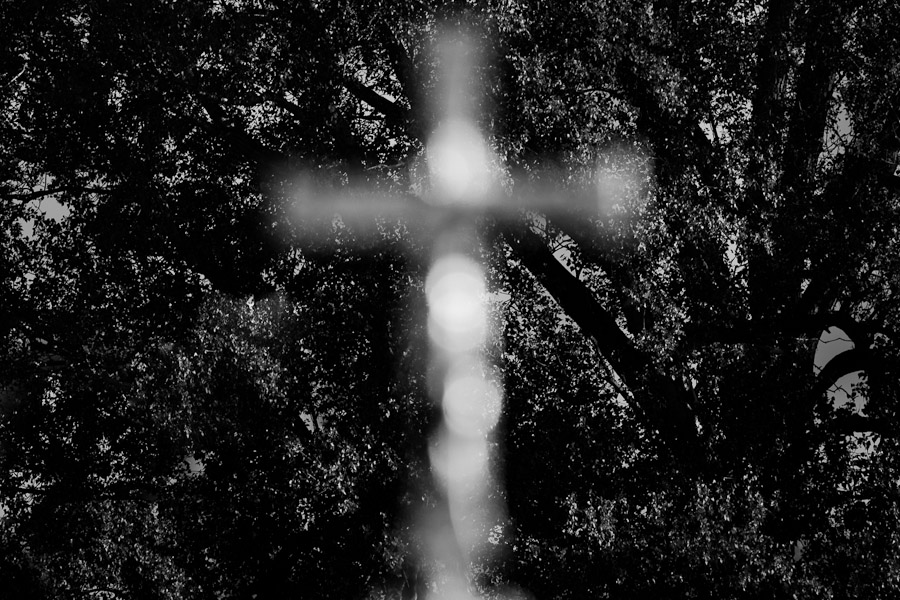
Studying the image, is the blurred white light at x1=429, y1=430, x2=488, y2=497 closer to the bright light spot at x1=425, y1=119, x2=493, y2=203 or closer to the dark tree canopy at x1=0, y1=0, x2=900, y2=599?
the dark tree canopy at x1=0, y1=0, x2=900, y2=599

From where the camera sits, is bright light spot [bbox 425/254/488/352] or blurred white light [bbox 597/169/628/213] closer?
bright light spot [bbox 425/254/488/352]

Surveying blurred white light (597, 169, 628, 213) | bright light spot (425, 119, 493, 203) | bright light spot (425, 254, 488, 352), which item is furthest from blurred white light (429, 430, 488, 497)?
blurred white light (597, 169, 628, 213)

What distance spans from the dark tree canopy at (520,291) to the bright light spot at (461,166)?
0.90ft

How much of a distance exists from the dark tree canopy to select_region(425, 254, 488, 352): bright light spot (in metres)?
0.23

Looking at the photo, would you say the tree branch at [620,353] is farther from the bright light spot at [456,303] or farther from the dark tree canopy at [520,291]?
the bright light spot at [456,303]

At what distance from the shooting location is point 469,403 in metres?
A: 12.0

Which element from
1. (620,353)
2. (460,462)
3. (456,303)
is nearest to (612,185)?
(620,353)

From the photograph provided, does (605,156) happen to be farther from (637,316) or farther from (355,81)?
(355,81)

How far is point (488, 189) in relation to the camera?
473 inches

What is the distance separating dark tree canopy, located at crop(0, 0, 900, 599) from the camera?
12.0m

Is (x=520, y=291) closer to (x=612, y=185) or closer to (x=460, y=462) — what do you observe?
(x=612, y=185)

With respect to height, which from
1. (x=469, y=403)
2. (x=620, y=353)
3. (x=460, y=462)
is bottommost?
(x=460, y=462)

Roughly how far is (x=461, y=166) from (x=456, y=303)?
5.50ft

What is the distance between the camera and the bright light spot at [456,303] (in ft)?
39.3
